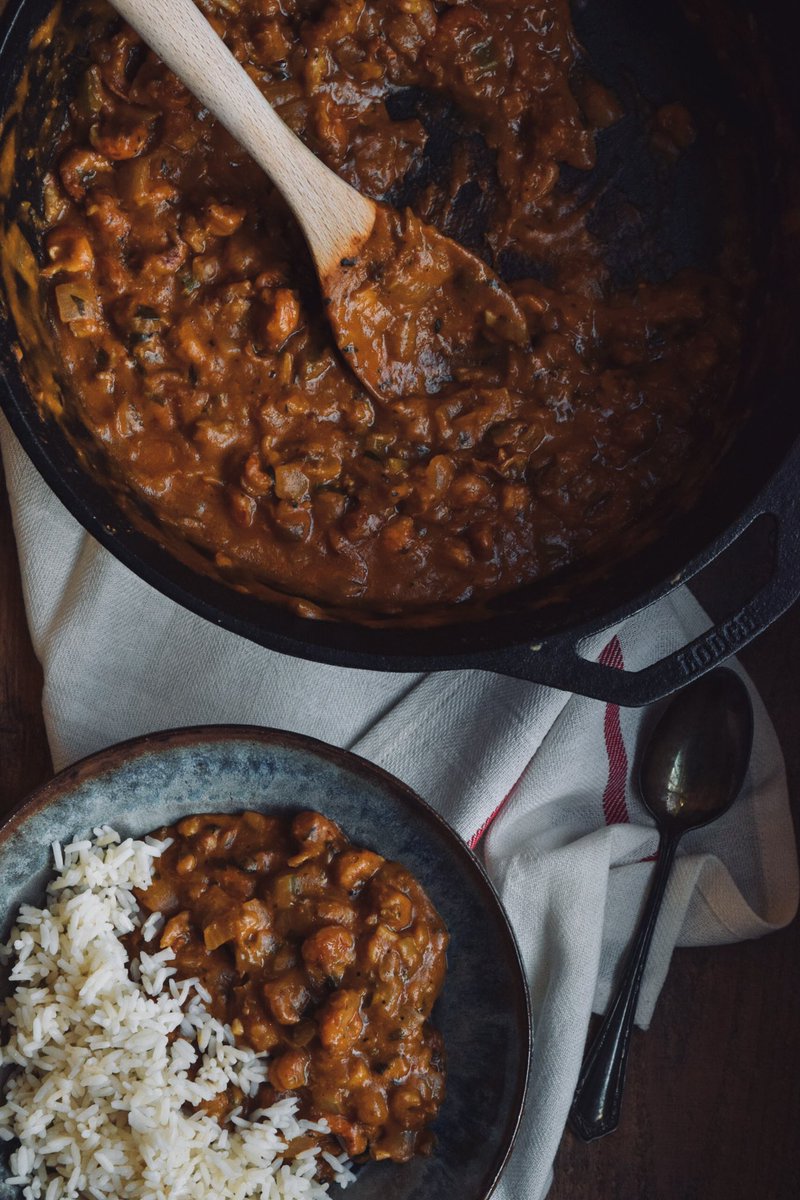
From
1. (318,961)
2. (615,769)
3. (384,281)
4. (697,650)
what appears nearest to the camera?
(697,650)

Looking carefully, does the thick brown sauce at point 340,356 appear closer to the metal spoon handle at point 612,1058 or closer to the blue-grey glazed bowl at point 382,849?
the blue-grey glazed bowl at point 382,849

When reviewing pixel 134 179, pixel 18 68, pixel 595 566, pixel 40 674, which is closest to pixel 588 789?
pixel 595 566

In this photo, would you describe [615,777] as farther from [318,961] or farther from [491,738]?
[318,961]

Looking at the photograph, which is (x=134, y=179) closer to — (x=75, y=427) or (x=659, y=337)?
(x=75, y=427)

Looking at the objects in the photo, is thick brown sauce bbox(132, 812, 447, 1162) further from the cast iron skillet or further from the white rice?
the cast iron skillet

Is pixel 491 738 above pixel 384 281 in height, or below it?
below

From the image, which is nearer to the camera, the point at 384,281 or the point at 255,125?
the point at 255,125

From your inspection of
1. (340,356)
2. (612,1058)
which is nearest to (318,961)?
(612,1058)
